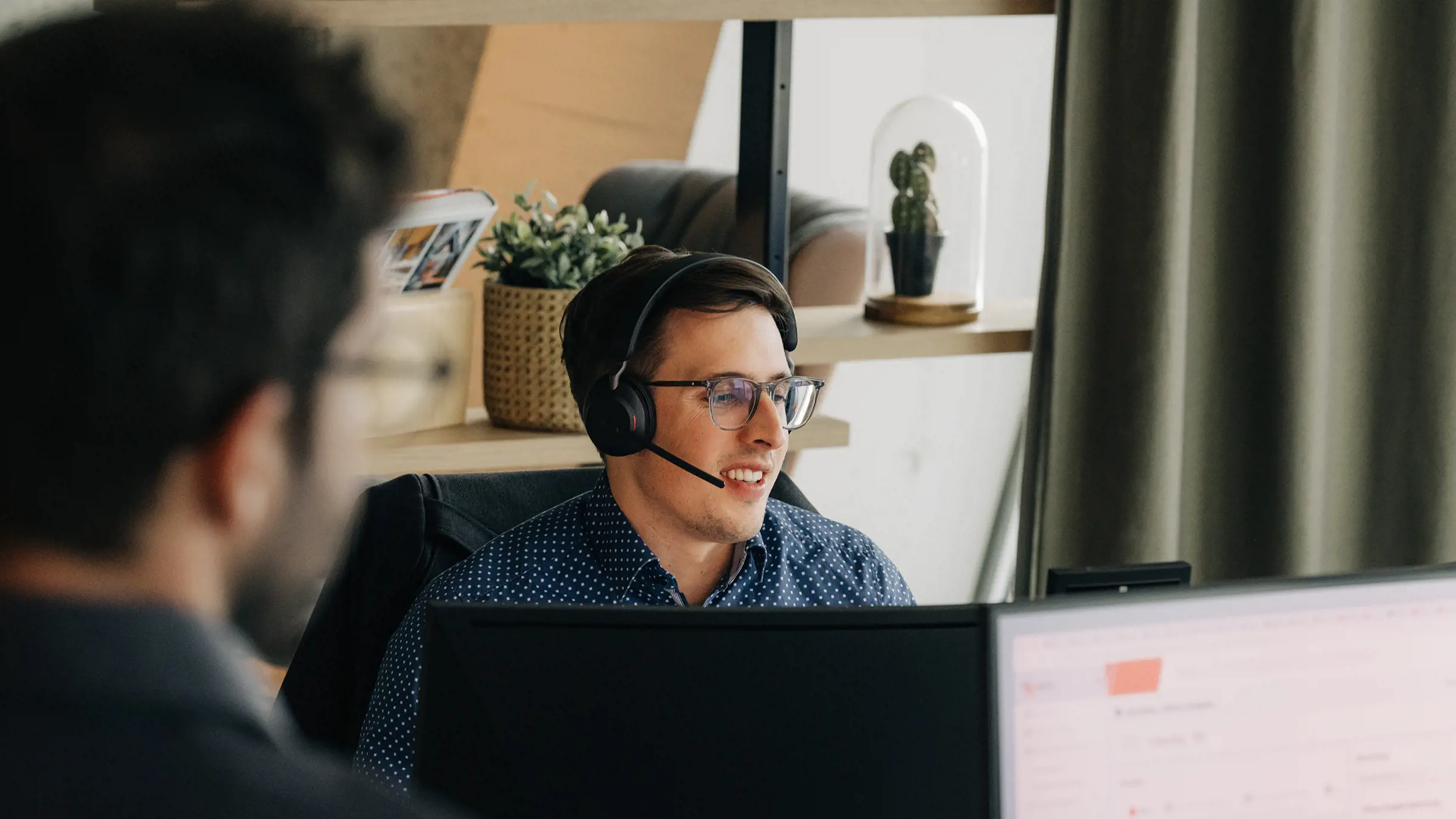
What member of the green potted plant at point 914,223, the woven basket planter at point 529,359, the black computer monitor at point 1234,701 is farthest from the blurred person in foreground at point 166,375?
the green potted plant at point 914,223

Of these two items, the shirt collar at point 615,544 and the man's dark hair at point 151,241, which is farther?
the shirt collar at point 615,544

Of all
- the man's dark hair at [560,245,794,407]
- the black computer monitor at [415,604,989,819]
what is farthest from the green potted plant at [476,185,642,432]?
the black computer monitor at [415,604,989,819]

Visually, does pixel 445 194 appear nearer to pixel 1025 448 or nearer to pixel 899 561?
pixel 1025 448

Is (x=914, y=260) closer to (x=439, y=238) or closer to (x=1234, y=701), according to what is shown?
(x=439, y=238)

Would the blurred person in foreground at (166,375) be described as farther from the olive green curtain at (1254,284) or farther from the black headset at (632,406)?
the olive green curtain at (1254,284)

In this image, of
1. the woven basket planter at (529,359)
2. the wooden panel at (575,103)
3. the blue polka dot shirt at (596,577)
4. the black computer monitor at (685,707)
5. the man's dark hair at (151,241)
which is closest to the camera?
the man's dark hair at (151,241)

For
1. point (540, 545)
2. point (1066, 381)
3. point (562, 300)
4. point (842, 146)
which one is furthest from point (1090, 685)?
point (842, 146)

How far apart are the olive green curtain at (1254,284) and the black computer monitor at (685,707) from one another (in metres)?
1.47

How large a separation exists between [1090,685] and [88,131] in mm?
623

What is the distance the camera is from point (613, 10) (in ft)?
6.14

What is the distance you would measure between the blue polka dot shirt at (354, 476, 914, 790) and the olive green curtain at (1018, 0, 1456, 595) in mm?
697

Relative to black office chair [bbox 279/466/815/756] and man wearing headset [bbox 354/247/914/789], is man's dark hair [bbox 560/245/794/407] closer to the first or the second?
man wearing headset [bbox 354/247/914/789]

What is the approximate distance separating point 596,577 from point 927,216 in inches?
36.0

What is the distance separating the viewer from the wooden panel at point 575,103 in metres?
3.67
